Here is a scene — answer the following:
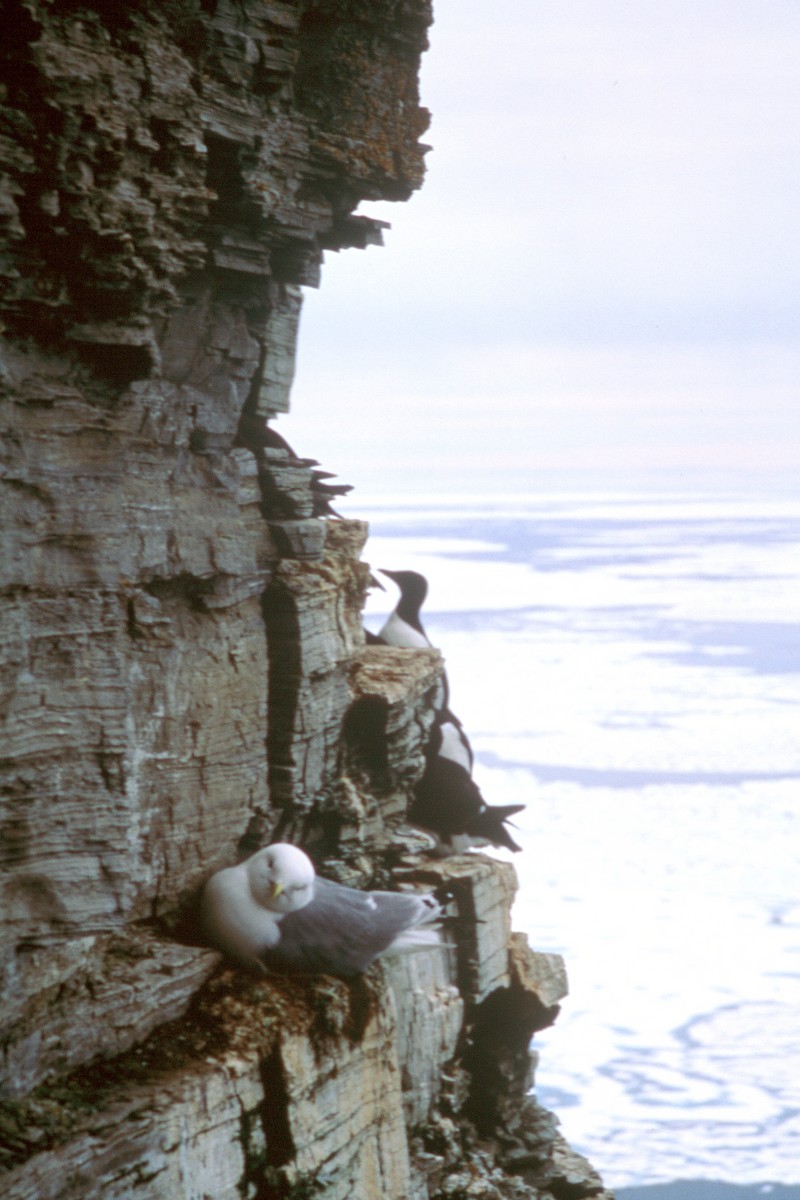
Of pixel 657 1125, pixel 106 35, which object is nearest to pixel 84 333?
pixel 106 35

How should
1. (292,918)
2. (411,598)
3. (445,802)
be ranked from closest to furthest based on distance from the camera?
(292,918)
(445,802)
(411,598)

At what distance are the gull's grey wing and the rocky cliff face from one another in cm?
13

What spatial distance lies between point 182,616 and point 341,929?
1577 mm

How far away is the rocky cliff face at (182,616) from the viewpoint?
14.9ft

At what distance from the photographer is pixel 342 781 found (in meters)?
6.80

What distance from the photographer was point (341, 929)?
5738 millimetres

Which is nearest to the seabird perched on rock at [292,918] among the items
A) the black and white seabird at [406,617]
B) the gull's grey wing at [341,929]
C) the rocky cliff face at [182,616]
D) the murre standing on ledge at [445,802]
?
the gull's grey wing at [341,929]

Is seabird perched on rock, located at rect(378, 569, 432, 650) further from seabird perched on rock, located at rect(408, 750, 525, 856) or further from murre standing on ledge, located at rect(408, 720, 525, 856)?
seabird perched on rock, located at rect(408, 750, 525, 856)

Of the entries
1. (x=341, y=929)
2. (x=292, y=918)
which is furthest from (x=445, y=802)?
(x=292, y=918)

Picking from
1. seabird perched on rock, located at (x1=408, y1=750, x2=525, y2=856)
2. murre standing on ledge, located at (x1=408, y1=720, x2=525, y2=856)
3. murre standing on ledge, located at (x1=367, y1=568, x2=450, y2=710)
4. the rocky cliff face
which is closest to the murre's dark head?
murre standing on ledge, located at (x1=367, y1=568, x2=450, y2=710)

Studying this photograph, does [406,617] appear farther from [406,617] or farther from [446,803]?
[446,803]

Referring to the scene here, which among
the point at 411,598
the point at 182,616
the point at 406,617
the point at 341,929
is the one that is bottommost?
the point at 341,929

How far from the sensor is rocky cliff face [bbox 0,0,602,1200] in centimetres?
454

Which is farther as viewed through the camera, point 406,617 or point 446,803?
point 406,617
